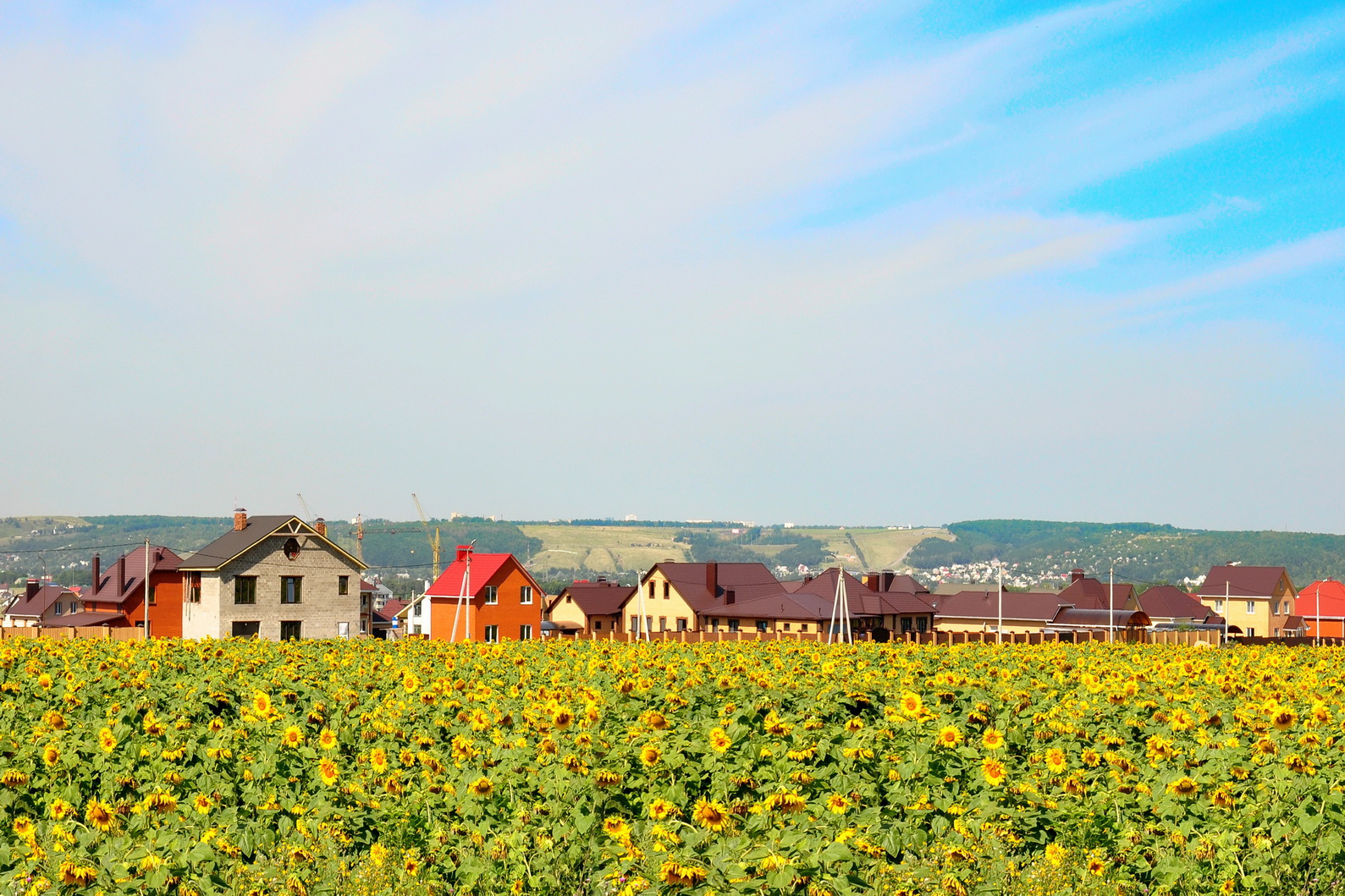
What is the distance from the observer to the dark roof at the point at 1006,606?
93625 mm

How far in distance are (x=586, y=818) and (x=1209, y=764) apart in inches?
217

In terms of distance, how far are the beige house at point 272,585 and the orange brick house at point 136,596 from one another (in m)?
10.4

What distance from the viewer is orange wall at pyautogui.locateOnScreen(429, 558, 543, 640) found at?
2918 inches

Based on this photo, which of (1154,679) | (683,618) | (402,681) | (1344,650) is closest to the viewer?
(402,681)

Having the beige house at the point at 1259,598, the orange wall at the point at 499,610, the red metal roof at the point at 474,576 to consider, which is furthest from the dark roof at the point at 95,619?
the beige house at the point at 1259,598

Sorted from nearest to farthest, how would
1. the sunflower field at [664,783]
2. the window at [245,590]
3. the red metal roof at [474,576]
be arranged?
1. the sunflower field at [664,783]
2. the window at [245,590]
3. the red metal roof at [474,576]

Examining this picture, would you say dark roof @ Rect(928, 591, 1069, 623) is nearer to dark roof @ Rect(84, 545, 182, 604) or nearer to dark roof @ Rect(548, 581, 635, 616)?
dark roof @ Rect(548, 581, 635, 616)

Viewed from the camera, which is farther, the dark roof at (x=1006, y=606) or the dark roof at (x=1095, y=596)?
the dark roof at (x=1095, y=596)

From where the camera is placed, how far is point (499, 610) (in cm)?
7494

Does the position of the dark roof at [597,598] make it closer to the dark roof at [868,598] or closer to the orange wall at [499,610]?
the dark roof at [868,598]

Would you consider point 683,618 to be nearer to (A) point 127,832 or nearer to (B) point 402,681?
(B) point 402,681

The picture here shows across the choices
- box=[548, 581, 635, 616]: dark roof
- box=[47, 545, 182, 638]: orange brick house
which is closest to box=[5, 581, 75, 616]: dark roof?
box=[47, 545, 182, 638]: orange brick house

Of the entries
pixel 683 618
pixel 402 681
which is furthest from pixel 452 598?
pixel 402 681

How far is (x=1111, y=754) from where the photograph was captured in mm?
10594
